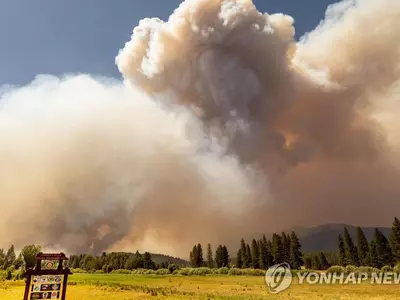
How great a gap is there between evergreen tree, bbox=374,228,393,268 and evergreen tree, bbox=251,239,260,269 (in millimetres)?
49598

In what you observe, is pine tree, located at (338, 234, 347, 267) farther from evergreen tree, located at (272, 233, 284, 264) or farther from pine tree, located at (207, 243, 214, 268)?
pine tree, located at (207, 243, 214, 268)

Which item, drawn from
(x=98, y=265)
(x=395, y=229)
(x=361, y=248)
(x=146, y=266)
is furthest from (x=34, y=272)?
(x=98, y=265)

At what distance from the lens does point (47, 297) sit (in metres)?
26.7

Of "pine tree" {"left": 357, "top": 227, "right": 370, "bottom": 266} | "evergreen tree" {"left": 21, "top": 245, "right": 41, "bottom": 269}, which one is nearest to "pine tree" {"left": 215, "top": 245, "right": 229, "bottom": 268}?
"pine tree" {"left": 357, "top": 227, "right": 370, "bottom": 266}

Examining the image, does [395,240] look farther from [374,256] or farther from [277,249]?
[277,249]

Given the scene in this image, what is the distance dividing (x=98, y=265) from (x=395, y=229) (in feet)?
553

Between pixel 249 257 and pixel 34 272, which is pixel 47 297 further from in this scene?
pixel 249 257

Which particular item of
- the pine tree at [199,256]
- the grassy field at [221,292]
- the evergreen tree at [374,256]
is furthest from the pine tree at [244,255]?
the grassy field at [221,292]

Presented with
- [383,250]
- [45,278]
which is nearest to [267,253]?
[383,250]

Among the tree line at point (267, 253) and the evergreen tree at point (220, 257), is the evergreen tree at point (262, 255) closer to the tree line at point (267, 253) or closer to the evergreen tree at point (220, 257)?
the tree line at point (267, 253)

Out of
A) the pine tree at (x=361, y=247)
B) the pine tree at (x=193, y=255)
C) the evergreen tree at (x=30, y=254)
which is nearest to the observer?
the evergreen tree at (x=30, y=254)

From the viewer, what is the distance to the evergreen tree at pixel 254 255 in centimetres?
13925

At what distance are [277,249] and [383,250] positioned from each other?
3916cm

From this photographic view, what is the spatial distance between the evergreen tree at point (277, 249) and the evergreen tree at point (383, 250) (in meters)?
36.0
